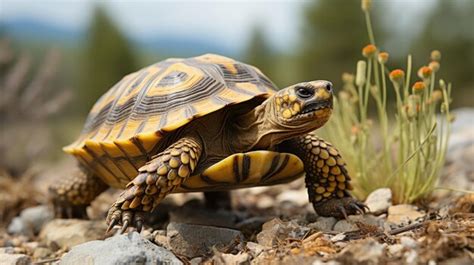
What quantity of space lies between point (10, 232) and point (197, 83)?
1.97 metres

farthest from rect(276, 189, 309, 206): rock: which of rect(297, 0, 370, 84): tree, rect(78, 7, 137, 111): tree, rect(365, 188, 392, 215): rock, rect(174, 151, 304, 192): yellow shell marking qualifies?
rect(78, 7, 137, 111): tree

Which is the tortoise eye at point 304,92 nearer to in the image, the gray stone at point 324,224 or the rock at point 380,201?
the gray stone at point 324,224

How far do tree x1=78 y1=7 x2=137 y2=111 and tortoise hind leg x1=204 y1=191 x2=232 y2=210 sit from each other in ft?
60.3

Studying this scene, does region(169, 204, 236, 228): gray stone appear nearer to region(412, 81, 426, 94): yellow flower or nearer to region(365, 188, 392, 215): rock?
region(365, 188, 392, 215): rock

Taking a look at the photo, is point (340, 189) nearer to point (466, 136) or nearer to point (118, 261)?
point (118, 261)

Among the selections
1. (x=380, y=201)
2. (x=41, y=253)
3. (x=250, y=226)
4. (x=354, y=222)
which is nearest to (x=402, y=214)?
(x=380, y=201)

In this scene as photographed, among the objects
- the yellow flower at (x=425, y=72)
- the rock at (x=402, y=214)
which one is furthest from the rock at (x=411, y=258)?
the yellow flower at (x=425, y=72)

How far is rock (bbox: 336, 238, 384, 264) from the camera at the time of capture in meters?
1.50

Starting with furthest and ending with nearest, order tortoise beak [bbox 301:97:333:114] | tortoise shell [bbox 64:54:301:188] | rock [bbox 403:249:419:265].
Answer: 1. tortoise shell [bbox 64:54:301:188]
2. tortoise beak [bbox 301:97:333:114]
3. rock [bbox 403:249:419:265]

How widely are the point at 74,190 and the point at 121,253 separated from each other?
1517mm

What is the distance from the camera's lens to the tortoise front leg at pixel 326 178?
249 centimetres

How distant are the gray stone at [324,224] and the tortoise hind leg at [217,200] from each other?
1.17 m

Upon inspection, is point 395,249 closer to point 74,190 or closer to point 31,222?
point 74,190

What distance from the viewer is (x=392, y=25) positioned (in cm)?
1770
